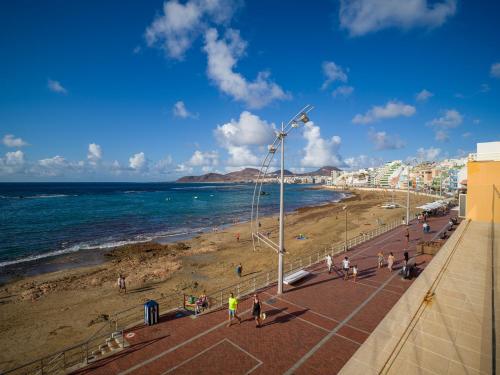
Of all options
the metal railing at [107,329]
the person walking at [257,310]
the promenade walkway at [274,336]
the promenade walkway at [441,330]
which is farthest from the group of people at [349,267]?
the person walking at [257,310]

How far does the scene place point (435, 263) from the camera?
35.1ft

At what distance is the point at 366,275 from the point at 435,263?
15.2 ft

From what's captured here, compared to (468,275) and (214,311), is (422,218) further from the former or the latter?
(214,311)

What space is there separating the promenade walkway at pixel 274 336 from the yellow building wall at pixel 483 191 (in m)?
11.4

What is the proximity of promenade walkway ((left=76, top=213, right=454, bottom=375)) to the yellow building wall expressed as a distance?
37.3 feet

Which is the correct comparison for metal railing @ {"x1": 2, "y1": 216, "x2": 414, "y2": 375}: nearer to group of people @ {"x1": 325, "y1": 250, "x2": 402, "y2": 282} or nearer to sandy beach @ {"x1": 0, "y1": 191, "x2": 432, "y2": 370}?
sandy beach @ {"x1": 0, "y1": 191, "x2": 432, "y2": 370}

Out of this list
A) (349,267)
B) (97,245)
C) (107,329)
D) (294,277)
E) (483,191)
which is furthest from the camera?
(97,245)

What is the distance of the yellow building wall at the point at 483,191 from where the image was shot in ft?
61.1

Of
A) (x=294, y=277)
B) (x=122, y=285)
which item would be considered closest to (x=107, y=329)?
(x=122, y=285)

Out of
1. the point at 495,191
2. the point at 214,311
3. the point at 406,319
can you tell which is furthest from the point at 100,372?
the point at 495,191

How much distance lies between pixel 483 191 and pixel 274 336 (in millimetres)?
19703

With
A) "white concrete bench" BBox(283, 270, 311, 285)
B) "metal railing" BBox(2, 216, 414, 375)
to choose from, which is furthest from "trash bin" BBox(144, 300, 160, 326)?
"white concrete bench" BBox(283, 270, 311, 285)

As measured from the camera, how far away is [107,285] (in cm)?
2027

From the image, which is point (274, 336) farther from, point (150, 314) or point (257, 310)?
point (150, 314)
